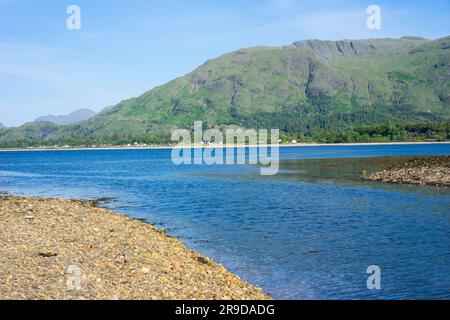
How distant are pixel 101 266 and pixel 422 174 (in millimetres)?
62886

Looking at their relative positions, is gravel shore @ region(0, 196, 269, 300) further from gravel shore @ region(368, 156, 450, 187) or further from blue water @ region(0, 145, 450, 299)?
gravel shore @ region(368, 156, 450, 187)

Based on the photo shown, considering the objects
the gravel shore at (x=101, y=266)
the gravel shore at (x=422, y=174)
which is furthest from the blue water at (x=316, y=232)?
the gravel shore at (x=422, y=174)

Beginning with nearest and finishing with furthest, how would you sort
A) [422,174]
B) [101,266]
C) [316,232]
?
[101,266] < [316,232] < [422,174]

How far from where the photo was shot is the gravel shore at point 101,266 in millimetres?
18062

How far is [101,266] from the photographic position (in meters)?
21.5

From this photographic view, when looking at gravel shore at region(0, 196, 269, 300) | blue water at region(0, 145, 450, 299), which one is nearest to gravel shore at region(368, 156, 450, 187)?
blue water at region(0, 145, 450, 299)

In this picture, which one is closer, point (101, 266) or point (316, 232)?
point (101, 266)

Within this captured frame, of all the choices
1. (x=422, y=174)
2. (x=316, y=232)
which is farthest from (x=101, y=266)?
(x=422, y=174)

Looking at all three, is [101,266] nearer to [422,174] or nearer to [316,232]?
[316,232]

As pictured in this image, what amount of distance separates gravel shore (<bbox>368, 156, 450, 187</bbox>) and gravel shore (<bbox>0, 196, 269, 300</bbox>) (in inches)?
1916
